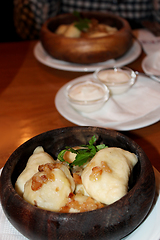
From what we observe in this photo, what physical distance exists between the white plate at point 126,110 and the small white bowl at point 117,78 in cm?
4

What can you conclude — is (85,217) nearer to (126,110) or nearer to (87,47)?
(126,110)

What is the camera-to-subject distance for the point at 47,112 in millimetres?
1110

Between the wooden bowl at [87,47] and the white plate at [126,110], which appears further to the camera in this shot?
the wooden bowl at [87,47]

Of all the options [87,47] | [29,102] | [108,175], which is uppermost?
[108,175]

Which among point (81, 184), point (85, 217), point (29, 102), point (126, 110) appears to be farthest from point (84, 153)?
point (29, 102)

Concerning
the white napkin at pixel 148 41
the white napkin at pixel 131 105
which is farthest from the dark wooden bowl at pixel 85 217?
the white napkin at pixel 148 41

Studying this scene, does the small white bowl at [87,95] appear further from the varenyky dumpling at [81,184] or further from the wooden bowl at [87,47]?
the varenyky dumpling at [81,184]

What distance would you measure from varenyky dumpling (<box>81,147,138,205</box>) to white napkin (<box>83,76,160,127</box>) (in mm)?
363

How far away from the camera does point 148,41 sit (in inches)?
68.2

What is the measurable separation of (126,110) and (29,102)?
45 centimetres

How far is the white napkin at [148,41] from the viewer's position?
1616 mm

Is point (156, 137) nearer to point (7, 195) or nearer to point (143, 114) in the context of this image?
point (143, 114)

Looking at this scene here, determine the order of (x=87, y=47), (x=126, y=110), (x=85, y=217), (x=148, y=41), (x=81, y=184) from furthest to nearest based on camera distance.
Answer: (x=148, y=41), (x=87, y=47), (x=126, y=110), (x=81, y=184), (x=85, y=217)

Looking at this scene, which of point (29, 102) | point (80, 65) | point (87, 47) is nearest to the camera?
point (29, 102)
